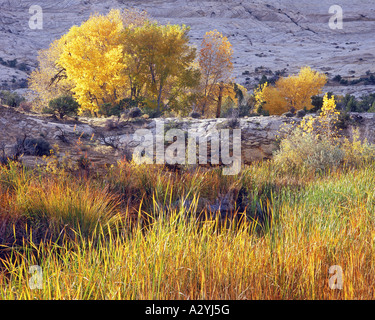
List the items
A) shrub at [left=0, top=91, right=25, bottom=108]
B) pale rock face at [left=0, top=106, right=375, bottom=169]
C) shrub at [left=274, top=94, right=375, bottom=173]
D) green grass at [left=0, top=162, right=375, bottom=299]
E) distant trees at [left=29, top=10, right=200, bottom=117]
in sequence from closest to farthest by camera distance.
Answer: green grass at [left=0, top=162, right=375, bottom=299] → shrub at [left=274, top=94, right=375, bottom=173] → pale rock face at [left=0, top=106, right=375, bottom=169] → shrub at [left=0, top=91, right=25, bottom=108] → distant trees at [left=29, top=10, right=200, bottom=117]

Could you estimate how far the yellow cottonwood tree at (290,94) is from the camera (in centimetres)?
3250

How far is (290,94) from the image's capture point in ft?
Answer: 110

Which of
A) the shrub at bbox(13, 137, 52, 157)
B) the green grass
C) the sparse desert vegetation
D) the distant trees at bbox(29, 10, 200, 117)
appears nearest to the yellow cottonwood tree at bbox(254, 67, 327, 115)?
the distant trees at bbox(29, 10, 200, 117)

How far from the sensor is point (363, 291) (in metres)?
1.75

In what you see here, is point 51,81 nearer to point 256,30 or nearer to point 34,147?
point 34,147

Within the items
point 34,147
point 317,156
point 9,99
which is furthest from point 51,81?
point 317,156

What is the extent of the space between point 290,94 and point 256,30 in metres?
66.3

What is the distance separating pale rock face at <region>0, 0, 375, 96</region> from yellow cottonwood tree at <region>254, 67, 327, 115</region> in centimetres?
1464

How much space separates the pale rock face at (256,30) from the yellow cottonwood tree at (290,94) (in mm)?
14642

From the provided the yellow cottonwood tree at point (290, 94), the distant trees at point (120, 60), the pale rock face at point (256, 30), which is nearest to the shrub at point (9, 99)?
the distant trees at point (120, 60)

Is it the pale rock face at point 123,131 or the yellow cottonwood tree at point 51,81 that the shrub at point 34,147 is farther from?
the yellow cottonwood tree at point 51,81

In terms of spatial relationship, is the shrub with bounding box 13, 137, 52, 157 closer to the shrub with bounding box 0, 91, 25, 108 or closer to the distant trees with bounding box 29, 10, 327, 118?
the distant trees with bounding box 29, 10, 327, 118

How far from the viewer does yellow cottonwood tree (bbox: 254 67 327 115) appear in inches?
1280

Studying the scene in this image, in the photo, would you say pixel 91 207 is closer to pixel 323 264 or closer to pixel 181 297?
pixel 181 297
